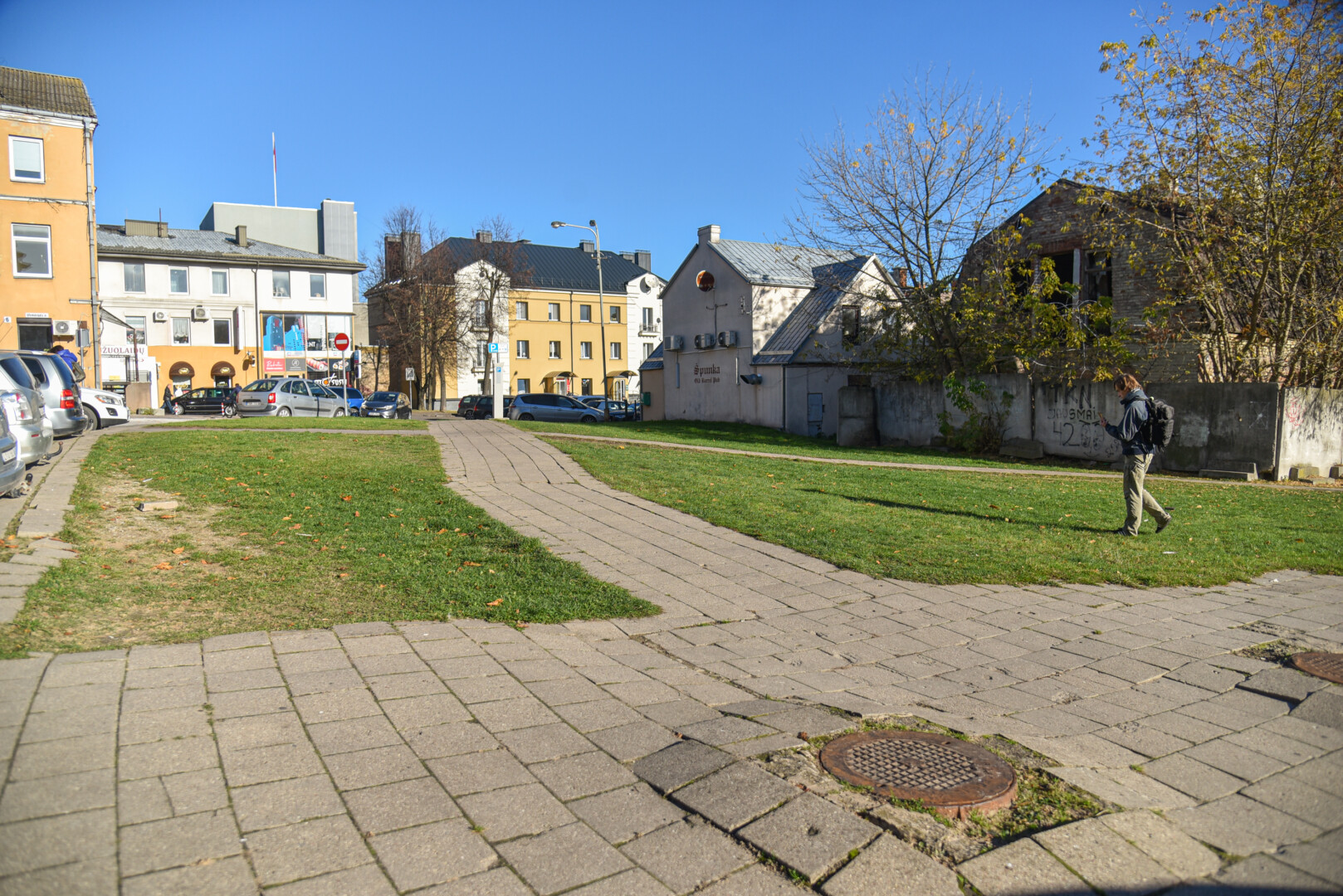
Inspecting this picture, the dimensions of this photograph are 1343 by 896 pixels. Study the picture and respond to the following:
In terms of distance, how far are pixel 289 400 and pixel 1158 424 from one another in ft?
97.6

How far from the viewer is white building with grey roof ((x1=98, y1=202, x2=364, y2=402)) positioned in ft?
157

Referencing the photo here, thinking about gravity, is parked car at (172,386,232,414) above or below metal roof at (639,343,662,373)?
below

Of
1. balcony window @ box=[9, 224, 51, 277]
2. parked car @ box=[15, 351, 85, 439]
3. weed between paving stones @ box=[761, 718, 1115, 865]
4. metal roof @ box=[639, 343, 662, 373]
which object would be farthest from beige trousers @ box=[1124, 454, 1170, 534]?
balcony window @ box=[9, 224, 51, 277]

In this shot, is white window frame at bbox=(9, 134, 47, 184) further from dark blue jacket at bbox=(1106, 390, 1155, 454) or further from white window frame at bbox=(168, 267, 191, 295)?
dark blue jacket at bbox=(1106, 390, 1155, 454)

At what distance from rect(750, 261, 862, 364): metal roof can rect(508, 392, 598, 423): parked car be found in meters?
8.16

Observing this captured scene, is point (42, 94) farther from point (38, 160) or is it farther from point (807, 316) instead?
point (807, 316)

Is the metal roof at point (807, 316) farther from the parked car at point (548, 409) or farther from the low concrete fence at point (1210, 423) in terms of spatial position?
the low concrete fence at point (1210, 423)

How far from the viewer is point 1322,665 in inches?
196

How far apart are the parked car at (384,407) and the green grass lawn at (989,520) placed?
2215 centimetres

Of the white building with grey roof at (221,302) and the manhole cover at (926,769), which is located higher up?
the white building with grey roof at (221,302)

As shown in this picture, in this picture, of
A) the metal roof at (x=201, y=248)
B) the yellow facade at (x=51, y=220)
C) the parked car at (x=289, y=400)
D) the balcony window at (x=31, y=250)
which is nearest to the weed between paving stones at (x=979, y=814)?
the parked car at (x=289, y=400)

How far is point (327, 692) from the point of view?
418cm

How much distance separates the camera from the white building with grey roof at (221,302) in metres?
48.0

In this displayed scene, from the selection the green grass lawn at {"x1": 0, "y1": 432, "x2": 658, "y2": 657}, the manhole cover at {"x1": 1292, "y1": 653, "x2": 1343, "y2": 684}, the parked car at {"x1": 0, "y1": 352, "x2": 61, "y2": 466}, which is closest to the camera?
the manhole cover at {"x1": 1292, "y1": 653, "x2": 1343, "y2": 684}
